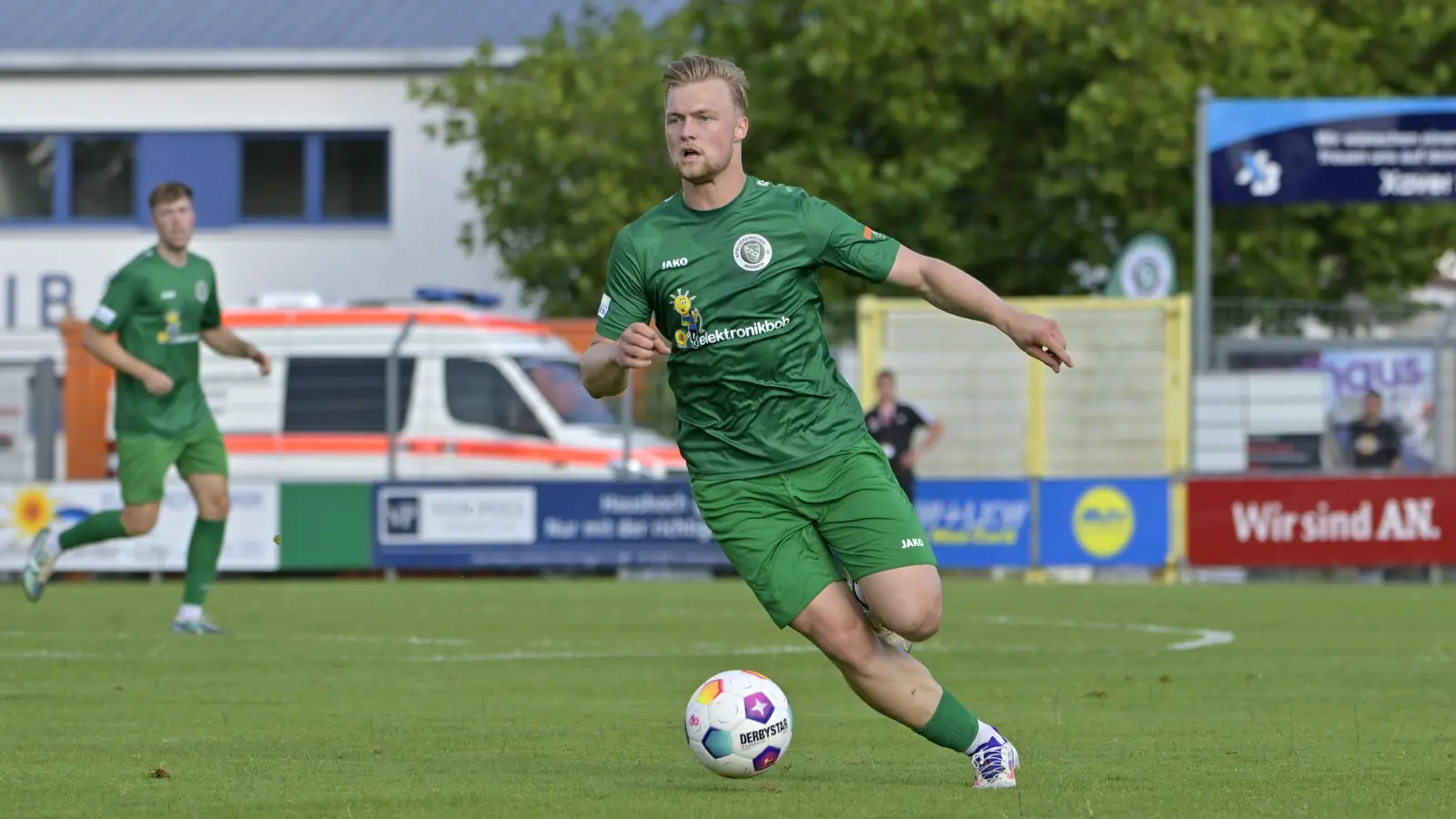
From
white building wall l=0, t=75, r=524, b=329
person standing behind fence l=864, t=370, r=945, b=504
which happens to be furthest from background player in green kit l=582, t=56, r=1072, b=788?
white building wall l=0, t=75, r=524, b=329

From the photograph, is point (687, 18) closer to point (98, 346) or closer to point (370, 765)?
point (98, 346)

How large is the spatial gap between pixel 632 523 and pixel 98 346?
10.1 metres

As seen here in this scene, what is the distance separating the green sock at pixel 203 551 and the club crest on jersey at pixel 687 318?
7.51 metres

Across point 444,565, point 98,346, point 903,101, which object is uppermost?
point 903,101

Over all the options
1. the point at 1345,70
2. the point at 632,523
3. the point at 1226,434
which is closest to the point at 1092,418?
the point at 1226,434

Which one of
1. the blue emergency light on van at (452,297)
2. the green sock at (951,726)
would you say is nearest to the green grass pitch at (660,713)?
the green sock at (951,726)

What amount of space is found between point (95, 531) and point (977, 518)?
10.7 metres

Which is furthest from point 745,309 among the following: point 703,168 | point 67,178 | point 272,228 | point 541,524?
point 67,178

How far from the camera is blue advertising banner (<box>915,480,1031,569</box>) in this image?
2300 centimetres

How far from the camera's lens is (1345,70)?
3092 cm

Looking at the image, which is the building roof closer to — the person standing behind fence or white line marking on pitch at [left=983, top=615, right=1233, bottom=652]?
the person standing behind fence

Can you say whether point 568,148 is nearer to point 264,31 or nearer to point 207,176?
point 207,176

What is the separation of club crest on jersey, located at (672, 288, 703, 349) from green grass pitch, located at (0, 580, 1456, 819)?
1.28 m

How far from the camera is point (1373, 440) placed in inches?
888
